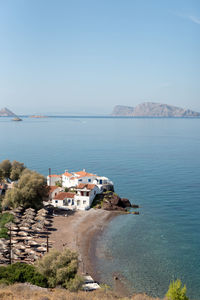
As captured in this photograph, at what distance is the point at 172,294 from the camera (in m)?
22.0

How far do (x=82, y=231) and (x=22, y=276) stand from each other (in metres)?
18.3

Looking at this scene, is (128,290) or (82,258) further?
(82,258)

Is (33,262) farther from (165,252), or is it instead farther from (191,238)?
(191,238)

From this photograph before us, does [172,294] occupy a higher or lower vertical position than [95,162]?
lower

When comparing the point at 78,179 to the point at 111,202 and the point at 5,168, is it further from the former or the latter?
the point at 5,168

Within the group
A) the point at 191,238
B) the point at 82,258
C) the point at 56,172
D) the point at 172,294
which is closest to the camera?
the point at 172,294

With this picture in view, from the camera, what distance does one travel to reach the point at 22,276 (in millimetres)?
24422

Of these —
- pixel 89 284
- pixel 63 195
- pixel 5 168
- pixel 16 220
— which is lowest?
pixel 89 284

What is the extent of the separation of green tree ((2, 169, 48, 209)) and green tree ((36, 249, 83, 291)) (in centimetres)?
2181

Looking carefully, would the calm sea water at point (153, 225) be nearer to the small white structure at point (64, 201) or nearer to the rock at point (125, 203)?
the rock at point (125, 203)

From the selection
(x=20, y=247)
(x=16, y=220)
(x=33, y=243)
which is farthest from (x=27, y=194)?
(x=20, y=247)

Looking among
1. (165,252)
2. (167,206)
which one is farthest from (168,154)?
(165,252)

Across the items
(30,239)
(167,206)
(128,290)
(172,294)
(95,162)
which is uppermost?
(95,162)

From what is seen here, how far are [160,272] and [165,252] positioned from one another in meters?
5.01
